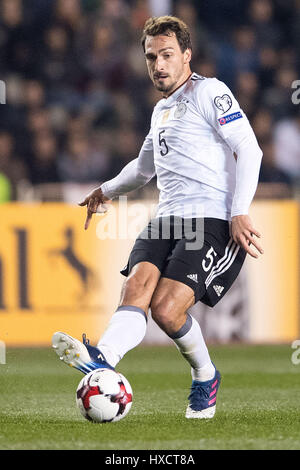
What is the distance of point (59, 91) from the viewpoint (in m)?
11.6

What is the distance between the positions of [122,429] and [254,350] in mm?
4466

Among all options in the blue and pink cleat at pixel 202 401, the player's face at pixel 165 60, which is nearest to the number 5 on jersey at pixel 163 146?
the player's face at pixel 165 60

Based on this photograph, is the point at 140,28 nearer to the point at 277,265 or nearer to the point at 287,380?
the point at 277,265

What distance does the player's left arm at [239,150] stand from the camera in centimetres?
484

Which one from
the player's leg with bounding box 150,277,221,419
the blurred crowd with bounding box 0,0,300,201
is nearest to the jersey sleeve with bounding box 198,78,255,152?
the player's leg with bounding box 150,277,221,419

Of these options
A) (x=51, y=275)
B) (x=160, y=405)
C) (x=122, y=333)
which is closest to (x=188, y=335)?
(x=122, y=333)


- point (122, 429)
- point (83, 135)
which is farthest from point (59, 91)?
point (122, 429)

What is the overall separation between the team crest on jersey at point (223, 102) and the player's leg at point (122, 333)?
2.81ft

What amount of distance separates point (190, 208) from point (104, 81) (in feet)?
22.5

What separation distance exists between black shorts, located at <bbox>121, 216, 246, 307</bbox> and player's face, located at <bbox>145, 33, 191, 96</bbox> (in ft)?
2.32

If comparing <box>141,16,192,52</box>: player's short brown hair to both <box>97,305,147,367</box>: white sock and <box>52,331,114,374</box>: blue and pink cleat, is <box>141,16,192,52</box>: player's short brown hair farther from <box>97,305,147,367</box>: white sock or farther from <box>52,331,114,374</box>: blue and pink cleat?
<box>52,331,114,374</box>: blue and pink cleat

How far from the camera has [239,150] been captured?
195 inches

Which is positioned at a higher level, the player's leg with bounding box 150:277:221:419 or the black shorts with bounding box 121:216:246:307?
the black shorts with bounding box 121:216:246:307

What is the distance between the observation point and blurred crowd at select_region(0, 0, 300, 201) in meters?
10.8
